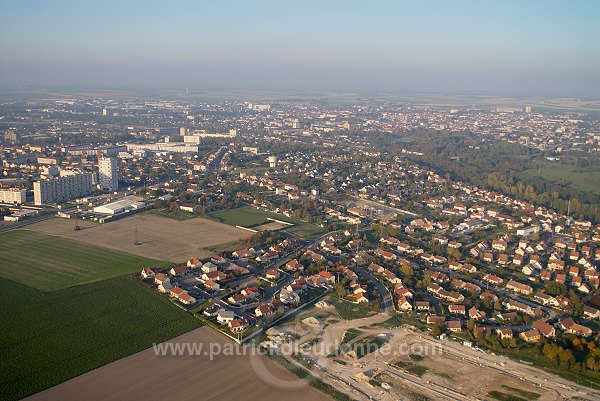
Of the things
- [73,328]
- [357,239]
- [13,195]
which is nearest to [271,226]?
[357,239]

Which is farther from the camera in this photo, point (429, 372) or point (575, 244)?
point (575, 244)

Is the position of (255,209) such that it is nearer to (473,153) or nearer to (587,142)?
(473,153)

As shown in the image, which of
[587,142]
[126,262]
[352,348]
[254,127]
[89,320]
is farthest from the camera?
[254,127]

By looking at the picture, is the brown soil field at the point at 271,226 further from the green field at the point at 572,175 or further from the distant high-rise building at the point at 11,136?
the distant high-rise building at the point at 11,136

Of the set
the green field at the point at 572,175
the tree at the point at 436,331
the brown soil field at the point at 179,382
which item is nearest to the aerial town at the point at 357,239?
the tree at the point at 436,331

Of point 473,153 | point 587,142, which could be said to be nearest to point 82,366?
point 473,153

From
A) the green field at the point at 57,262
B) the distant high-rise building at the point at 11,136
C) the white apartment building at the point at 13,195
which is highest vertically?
the distant high-rise building at the point at 11,136
